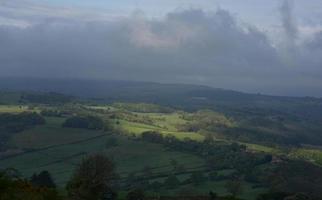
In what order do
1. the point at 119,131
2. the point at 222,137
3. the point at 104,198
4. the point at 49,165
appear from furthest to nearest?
the point at 222,137
the point at 119,131
the point at 49,165
the point at 104,198

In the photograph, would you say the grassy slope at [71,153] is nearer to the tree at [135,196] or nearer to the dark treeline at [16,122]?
the dark treeline at [16,122]

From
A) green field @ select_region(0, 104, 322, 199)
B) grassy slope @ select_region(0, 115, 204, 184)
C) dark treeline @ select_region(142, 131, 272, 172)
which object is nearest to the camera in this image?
green field @ select_region(0, 104, 322, 199)

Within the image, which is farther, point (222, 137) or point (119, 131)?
point (222, 137)

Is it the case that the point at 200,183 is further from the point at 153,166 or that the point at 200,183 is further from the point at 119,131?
the point at 119,131

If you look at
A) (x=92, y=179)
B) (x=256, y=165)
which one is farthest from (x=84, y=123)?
(x=92, y=179)

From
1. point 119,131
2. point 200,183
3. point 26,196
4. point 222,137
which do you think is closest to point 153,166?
point 200,183

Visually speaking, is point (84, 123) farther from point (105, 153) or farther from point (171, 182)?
point (171, 182)

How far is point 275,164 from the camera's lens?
444 ft

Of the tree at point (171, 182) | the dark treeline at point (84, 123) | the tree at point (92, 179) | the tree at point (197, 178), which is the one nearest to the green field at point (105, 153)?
the tree at point (197, 178)

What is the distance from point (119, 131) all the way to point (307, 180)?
76202 mm

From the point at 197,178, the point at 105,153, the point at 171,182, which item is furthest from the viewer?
the point at 105,153

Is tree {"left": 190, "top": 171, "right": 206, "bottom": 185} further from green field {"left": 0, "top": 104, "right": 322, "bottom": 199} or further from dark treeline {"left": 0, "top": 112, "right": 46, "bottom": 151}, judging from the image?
dark treeline {"left": 0, "top": 112, "right": 46, "bottom": 151}

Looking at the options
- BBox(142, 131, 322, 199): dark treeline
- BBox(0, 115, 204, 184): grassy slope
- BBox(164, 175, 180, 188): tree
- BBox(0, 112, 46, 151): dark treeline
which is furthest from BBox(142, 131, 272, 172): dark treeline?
BBox(0, 112, 46, 151): dark treeline

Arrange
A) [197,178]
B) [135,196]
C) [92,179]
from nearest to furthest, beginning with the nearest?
[92,179]
[135,196]
[197,178]
